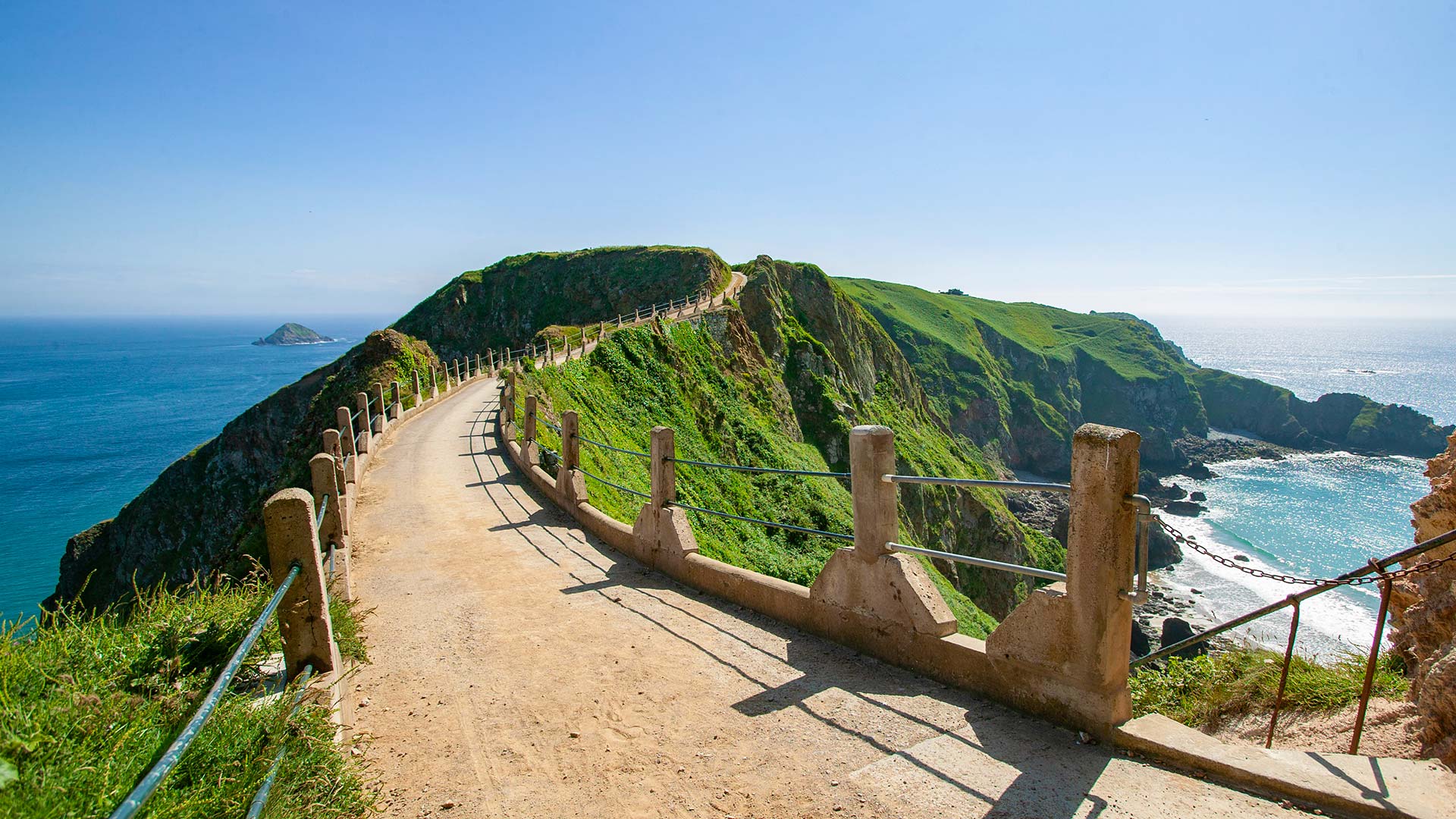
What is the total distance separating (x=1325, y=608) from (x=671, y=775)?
5496 centimetres

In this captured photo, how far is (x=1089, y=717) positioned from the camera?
4.43m

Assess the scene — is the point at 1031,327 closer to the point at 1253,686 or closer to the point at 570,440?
the point at 570,440

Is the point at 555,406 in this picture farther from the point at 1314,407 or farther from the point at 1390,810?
the point at 1314,407

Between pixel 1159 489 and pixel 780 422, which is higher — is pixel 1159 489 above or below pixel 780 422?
below

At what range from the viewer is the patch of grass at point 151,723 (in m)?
2.56

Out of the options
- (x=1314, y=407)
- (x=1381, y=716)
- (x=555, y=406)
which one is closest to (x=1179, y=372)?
(x=1314, y=407)

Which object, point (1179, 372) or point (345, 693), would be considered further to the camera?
point (1179, 372)

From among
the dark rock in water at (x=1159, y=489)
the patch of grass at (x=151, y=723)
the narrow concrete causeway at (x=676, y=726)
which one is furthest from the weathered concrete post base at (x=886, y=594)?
the dark rock in water at (x=1159, y=489)

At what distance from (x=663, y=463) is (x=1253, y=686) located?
6.06 m

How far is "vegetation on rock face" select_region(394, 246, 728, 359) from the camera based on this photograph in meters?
60.6

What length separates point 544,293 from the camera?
66188mm

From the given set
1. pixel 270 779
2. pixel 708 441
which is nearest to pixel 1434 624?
pixel 270 779

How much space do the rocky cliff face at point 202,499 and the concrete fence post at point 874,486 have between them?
93.2ft

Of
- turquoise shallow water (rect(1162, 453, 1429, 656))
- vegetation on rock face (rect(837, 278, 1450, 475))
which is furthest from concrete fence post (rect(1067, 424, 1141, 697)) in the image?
vegetation on rock face (rect(837, 278, 1450, 475))
